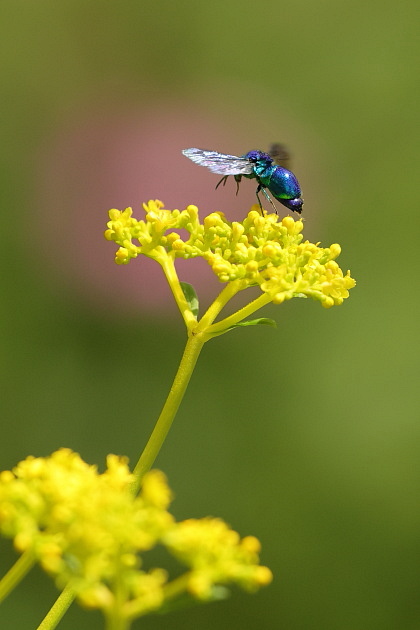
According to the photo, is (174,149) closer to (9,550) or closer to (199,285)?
(199,285)

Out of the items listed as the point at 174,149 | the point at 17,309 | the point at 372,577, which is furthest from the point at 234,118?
the point at 372,577

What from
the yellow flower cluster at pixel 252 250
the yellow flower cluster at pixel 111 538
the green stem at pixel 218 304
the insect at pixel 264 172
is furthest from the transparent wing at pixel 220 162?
the yellow flower cluster at pixel 111 538

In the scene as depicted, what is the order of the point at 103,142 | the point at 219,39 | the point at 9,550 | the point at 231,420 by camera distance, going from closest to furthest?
the point at 9,550 → the point at 231,420 → the point at 103,142 → the point at 219,39

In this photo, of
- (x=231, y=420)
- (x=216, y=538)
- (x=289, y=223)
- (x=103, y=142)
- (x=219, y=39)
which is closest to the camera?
(x=216, y=538)

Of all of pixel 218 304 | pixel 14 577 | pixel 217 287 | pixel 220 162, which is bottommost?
pixel 14 577

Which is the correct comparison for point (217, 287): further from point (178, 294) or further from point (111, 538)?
point (111, 538)

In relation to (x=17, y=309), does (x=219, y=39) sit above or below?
above

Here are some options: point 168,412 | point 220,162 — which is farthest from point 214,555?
point 220,162
